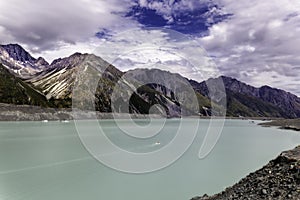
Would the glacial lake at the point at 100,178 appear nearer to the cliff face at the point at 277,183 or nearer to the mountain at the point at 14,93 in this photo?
the cliff face at the point at 277,183

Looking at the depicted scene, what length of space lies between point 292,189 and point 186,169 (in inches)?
811

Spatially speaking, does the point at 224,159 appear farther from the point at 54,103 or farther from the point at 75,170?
the point at 54,103

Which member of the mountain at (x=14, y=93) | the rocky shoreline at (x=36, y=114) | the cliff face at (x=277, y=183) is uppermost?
the mountain at (x=14, y=93)

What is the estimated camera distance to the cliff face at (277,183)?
50.1 ft

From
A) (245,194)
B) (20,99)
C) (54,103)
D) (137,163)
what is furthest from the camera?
(54,103)

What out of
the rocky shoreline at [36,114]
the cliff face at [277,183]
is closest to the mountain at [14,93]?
the rocky shoreline at [36,114]

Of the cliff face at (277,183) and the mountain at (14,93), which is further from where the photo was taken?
the mountain at (14,93)

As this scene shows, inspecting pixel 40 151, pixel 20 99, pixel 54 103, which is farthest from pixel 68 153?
pixel 54 103

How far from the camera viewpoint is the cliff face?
1526 centimetres

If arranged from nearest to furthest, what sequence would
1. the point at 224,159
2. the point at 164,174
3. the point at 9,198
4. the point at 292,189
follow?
the point at 292,189
the point at 9,198
the point at 164,174
the point at 224,159

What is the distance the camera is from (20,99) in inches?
6437

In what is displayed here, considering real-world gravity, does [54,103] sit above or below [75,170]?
above

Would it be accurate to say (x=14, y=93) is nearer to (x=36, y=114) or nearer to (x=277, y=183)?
(x=36, y=114)

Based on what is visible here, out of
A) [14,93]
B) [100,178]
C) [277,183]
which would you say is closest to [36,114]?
[14,93]
